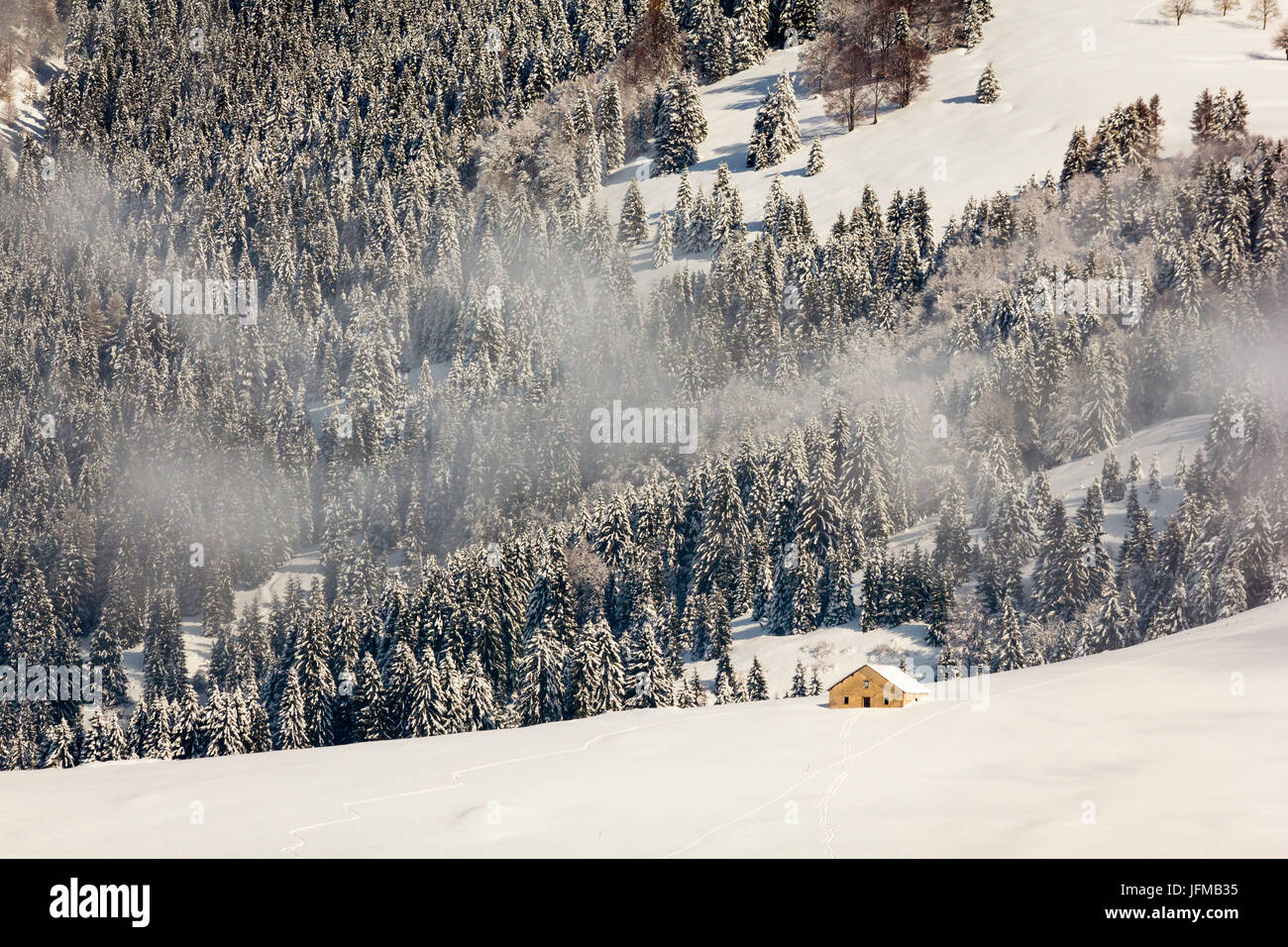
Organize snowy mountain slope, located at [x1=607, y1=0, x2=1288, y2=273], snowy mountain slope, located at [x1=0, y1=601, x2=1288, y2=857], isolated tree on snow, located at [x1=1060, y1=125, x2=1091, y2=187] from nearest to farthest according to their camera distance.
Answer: snowy mountain slope, located at [x1=0, y1=601, x2=1288, y2=857] → isolated tree on snow, located at [x1=1060, y1=125, x2=1091, y2=187] → snowy mountain slope, located at [x1=607, y1=0, x2=1288, y2=273]

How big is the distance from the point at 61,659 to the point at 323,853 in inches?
4454

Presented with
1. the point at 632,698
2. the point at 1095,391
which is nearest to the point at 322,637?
the point at 632,698

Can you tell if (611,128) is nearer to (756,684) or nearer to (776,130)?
(776,130)

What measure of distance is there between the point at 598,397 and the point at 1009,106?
66827 millimetres

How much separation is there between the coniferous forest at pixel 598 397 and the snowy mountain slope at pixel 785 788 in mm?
45390

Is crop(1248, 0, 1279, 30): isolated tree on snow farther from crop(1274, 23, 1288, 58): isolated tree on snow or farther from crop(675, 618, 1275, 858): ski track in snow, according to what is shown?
crop(675, 618, 1275, 858): ski track in snow

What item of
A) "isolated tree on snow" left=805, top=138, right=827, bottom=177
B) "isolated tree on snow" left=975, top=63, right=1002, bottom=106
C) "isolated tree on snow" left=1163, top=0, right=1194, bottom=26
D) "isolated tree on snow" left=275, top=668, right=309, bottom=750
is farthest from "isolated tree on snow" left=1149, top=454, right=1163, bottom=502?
"isolated tree on snow" left=1163, top=0, right=1194, bottom=26

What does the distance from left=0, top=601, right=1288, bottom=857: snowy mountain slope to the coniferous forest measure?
149ft

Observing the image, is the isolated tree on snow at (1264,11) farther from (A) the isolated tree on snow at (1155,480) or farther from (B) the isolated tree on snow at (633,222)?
(A) the isolated tree on snow at (1155,480)

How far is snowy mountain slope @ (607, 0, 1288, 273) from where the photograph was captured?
452ft

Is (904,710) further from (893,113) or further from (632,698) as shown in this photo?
(893,113)

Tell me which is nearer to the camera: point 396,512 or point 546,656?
point 546,656

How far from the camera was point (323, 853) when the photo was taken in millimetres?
16531

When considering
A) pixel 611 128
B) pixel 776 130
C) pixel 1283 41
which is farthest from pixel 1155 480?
pixel 611 128
